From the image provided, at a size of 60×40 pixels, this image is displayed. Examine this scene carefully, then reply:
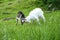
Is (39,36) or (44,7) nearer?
(39,36)

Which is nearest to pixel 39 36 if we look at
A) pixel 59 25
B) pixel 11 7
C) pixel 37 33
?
pixel 37 33

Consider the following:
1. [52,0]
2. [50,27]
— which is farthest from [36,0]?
[50,27]

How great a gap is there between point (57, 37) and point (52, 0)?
35.7 meters

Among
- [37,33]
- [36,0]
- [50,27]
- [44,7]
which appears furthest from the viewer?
[36,0]

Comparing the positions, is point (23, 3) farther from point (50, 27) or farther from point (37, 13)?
point (50, 27)

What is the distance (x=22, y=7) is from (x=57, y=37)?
47623 millimetres

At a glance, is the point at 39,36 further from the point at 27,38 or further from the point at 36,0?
the point at 36,0

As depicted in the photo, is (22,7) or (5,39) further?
(22,7)

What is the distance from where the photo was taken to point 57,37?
199 inches

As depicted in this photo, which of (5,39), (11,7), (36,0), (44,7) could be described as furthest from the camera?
(11,7)

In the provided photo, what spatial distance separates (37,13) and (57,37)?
1342 cm

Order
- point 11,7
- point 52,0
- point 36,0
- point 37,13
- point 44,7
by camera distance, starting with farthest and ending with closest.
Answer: point 11,7 < point 36,0 < point 44,7 < point 52,0 < point 37,13

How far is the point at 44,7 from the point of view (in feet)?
148

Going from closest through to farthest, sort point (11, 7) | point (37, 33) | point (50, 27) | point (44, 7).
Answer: point (37, 33)
point (50, 27)
point (44, 7)
point (11, 7)
